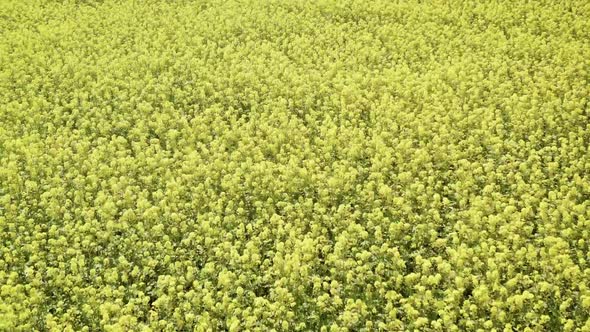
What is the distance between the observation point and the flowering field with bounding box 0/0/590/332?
7.20m

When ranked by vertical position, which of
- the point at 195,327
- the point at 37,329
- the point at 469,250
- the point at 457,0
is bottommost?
the point at 37,329

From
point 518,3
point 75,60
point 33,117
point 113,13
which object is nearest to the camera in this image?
point 33,117

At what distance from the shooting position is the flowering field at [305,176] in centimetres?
720

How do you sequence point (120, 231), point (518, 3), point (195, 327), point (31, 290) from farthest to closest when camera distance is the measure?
point (518, 3)
point (120, 231)
point (31, 290)
point (195, 327)

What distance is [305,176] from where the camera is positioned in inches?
370

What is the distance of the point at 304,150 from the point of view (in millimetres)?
10164

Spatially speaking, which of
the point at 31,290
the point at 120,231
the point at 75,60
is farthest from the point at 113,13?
the point at 31,290

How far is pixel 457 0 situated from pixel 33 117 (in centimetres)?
1035

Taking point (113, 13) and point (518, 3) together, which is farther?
point (113, 13)

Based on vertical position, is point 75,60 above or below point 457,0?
below

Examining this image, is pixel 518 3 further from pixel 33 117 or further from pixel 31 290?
pixel 31 290

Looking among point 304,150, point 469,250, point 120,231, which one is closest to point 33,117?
point 120,231

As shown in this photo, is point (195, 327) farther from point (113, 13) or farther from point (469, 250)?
point (113, 13)

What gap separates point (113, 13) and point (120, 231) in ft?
32.7
